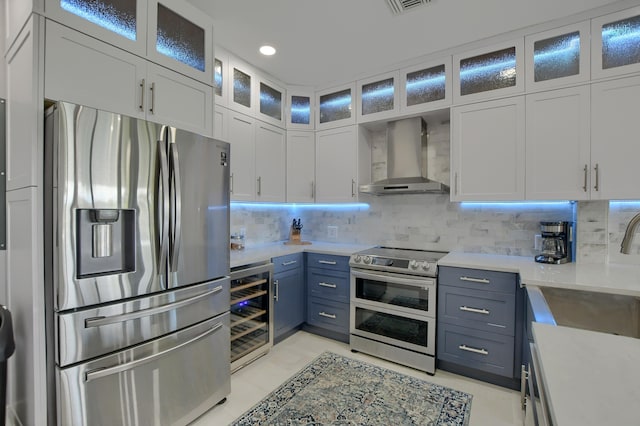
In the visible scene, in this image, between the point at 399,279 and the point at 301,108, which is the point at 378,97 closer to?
the point at 301,108

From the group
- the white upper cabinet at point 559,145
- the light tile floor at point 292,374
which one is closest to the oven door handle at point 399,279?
the light tile floor at point 292,374

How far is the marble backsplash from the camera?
232cm

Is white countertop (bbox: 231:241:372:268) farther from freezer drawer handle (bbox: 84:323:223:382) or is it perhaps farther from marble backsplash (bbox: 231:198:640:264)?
freezer drawer handle (bbox: 84:323:223:382)

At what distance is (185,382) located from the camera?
1808 mm

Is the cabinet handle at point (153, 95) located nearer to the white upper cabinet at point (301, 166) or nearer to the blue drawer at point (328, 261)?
the white upper cabinet at point (301, 166)

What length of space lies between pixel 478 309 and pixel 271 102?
2792 millimetres

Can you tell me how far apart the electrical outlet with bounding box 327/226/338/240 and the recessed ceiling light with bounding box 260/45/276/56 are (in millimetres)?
2037

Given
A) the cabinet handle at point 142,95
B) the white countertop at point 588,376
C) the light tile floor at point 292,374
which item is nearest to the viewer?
the white countertop at point 588,376

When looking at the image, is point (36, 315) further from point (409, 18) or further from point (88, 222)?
point (409, 18)

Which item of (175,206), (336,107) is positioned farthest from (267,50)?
(175,206)

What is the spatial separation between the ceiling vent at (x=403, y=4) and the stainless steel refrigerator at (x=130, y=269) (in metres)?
1.55

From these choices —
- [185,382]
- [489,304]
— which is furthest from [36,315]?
[489,304]

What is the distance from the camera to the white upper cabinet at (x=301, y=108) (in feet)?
11.4

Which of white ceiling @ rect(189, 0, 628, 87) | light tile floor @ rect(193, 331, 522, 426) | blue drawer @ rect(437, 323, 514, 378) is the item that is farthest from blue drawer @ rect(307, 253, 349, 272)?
white ceiling @ rect(189, 0, 628, 87)
